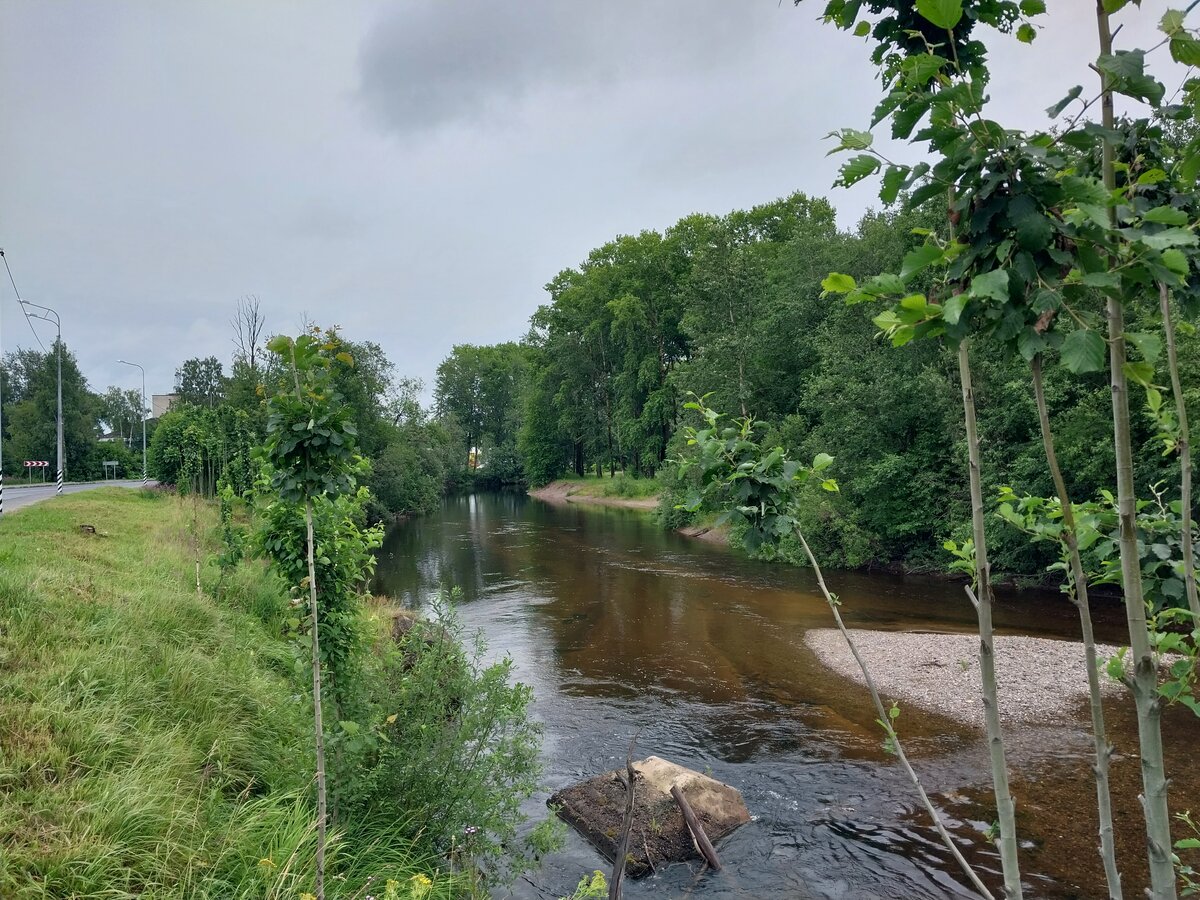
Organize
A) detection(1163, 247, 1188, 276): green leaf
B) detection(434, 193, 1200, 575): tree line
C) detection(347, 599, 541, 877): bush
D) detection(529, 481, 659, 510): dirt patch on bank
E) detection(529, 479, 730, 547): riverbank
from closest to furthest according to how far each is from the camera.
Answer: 1. detection(1163, 247, 1188, 276): green leaf
2. detection(347, 599, 541, 877): bush
3. detection(434, 193, 1200, 575): tree line
4. detection(529, 479, 730, 547): riverbank
5. detection(529, 481, 659, 510): dirt patch on bank

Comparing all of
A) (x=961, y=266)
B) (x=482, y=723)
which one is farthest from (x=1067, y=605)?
(x=961, y=266)

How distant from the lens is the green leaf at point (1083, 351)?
4.21ft

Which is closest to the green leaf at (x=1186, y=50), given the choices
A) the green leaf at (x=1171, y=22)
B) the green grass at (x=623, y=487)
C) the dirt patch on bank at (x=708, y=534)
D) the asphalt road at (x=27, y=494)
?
the green leaf at (x=1171, y=22)

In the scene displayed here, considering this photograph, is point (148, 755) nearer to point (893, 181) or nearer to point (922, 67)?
point (893, 181)

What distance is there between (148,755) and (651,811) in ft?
13.4

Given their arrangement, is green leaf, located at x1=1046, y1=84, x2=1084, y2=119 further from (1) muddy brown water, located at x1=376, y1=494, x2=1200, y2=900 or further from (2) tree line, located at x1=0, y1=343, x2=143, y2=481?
A: (2) tree line, located at x1=0, y1=343, x2=143, y2=481

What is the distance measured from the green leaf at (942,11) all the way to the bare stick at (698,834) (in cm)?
628

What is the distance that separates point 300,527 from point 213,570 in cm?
781

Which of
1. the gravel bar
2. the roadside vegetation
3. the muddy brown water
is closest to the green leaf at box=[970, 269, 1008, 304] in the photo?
the roadside vegetation

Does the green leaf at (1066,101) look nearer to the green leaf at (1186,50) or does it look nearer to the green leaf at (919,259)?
the green leaf at (1186,50)

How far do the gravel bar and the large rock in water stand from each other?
422 centimetres

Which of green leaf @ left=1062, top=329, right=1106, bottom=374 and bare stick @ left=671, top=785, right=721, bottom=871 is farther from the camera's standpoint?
bare stick @ left=671, top=785, right=721, bottom=871

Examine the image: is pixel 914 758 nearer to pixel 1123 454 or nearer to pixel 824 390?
pixel 1123 454

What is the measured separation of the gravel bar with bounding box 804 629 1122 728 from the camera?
366 inches
